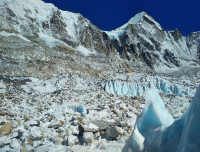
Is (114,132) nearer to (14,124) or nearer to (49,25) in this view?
(14,124)

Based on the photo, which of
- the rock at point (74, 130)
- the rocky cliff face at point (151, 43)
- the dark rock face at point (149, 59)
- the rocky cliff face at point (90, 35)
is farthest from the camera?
the rocky cliff face at point (151, 43)

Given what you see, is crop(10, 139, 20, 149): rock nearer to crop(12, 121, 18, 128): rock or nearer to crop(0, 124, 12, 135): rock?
crop(0, 124, 12, 135): rock

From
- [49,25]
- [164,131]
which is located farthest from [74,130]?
[49,25]

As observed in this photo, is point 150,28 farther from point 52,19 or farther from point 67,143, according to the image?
point 67,143

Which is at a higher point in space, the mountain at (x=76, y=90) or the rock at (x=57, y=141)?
the mountain at (x=76, y=90)

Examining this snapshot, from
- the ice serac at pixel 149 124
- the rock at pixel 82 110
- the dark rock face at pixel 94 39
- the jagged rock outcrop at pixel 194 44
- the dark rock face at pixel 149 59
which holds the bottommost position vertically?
the rock at pixel 82 110

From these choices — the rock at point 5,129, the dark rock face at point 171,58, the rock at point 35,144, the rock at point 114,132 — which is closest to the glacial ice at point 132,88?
the rock at point 114,132

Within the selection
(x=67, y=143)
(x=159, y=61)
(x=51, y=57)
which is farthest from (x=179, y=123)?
(x=159, y=61)

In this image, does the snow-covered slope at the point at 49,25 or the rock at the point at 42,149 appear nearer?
the rock at the point at 42,149

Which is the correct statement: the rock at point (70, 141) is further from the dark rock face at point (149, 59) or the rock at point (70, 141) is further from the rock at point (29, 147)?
the dark rock face at point (149, 59)
